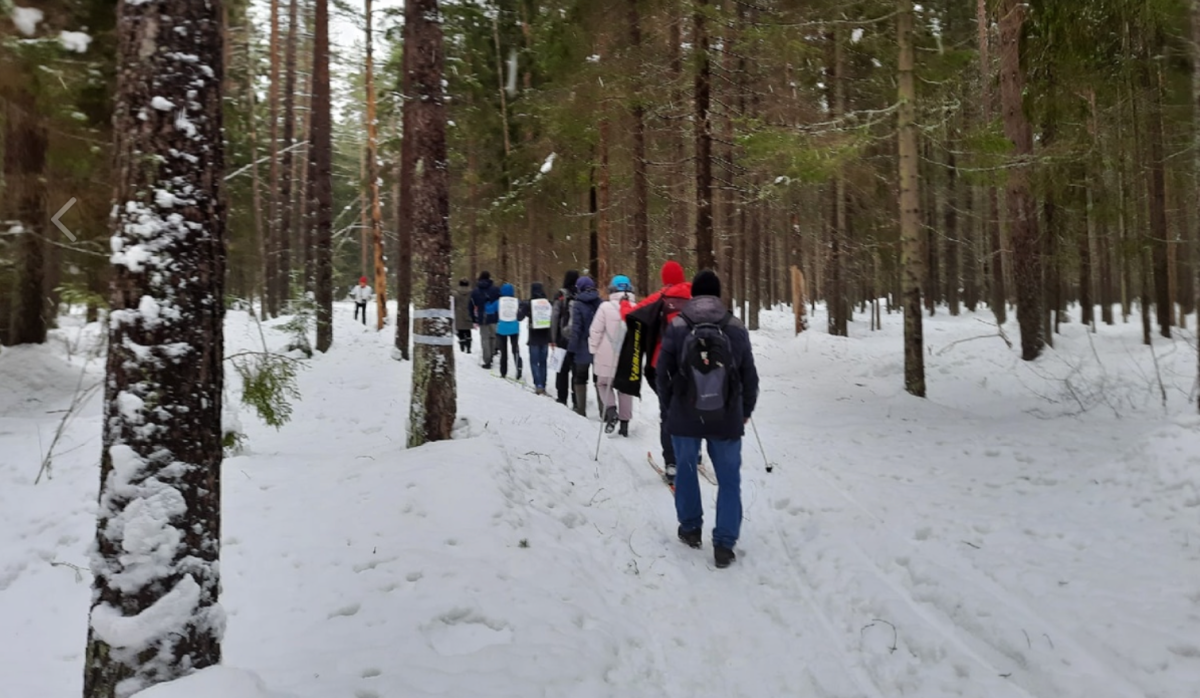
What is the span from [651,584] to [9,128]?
35.5 feet

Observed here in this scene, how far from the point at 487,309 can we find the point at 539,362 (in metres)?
3.14

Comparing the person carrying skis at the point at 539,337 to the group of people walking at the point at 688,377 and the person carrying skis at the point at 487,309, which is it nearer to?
the person carrying skis at the point at 487,309

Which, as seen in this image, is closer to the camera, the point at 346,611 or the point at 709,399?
the point at 346,611

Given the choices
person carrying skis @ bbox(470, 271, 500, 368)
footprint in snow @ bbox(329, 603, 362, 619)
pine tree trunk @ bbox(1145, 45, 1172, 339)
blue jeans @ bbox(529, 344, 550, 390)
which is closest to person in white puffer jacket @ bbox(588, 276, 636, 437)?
blue jeans @ bbox(529, 344, 550, 390)

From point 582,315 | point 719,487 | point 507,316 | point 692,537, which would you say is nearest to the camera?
point 719,487

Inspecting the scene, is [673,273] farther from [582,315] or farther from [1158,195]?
[1158,195]

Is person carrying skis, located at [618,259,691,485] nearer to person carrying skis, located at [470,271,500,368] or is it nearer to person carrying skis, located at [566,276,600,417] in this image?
person carrying skis, located at [566,276,600,417]

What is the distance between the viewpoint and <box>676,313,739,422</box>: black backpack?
196 inches

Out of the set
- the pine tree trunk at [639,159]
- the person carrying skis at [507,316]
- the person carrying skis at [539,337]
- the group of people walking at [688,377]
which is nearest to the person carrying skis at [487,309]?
the person carrying skis at [507,316]

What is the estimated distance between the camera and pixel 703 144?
11.9 m

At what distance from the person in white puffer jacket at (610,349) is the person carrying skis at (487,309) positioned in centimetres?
602

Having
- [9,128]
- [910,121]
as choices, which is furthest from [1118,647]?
[9,128]

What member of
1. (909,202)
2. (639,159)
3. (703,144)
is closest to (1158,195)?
(909,202)

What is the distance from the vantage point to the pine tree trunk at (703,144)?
1166 cm
